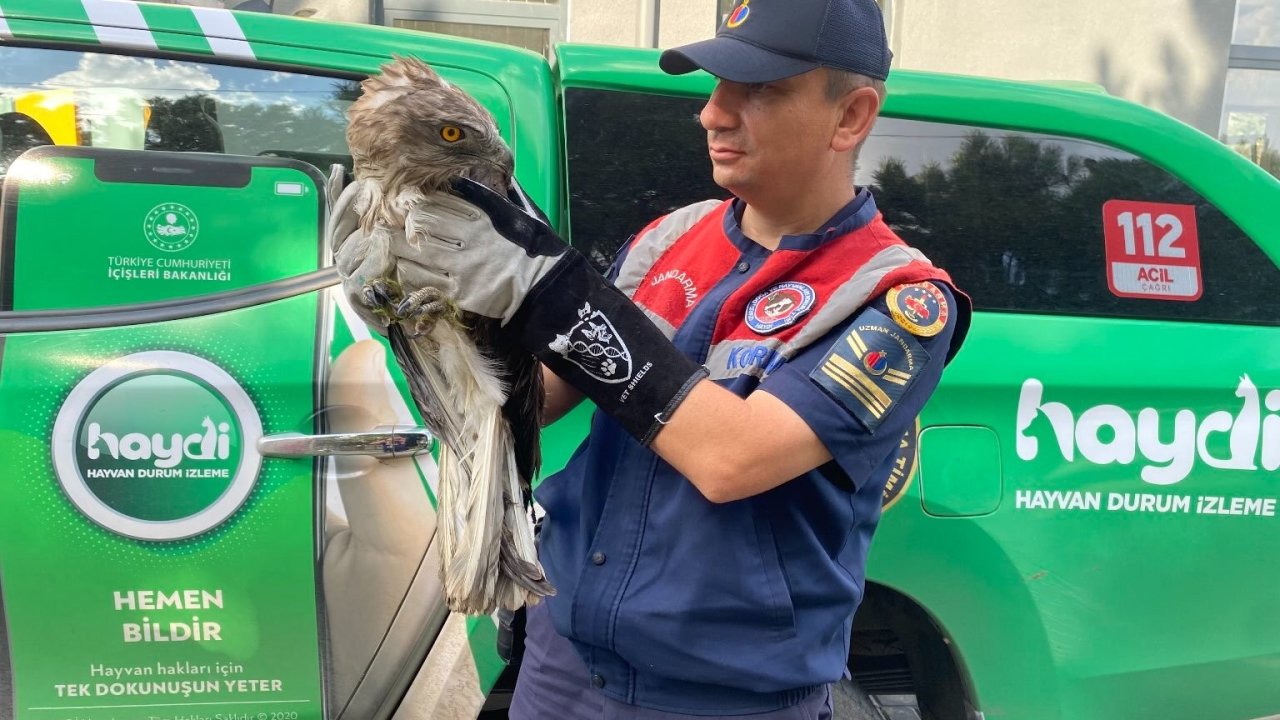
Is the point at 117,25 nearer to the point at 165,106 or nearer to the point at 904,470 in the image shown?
the point at 165,106

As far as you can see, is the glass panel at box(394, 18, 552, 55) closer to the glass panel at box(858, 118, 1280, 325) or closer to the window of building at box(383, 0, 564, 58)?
the window of building at box(383, 0, 564, 58)

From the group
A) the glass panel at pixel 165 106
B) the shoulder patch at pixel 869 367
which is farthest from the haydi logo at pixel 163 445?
the shoulder patch at pixel 869 367

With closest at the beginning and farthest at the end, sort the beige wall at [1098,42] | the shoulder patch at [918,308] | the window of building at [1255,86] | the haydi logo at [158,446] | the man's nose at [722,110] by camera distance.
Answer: the shoulder patch at [918,308] → the man's nose at [722,110] → the haydi logo at [158,446] → the beige wall at [1098,42] → the window of building at [1255,86]

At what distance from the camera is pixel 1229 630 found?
210 centimetres

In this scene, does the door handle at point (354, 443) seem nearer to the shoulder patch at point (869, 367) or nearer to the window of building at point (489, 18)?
the shoulder patch at point (869, 367)

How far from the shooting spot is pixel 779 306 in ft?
4.13

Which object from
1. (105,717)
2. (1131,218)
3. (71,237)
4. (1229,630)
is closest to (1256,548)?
(1229,630)

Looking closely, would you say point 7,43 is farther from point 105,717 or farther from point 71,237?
point 105,717

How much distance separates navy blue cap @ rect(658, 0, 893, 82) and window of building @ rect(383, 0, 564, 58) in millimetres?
5666

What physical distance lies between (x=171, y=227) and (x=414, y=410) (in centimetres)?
57

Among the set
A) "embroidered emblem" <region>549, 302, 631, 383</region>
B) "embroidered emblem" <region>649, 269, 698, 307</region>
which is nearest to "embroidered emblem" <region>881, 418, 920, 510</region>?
"embroidered emblem" <region>649, 269, 698, 307</region>

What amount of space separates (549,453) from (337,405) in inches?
16.1

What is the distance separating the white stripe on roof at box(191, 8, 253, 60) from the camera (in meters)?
1.95

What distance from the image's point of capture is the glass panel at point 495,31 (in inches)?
265
